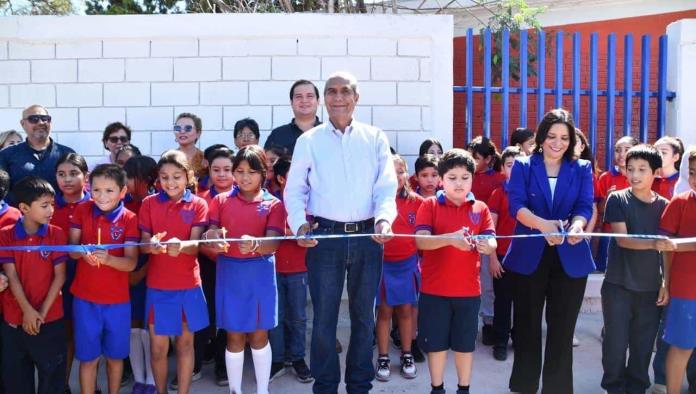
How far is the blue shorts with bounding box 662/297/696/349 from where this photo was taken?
3.76m

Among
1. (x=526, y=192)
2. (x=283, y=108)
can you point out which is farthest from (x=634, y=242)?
(x=283, y=108)

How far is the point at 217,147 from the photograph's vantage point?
4707 mm

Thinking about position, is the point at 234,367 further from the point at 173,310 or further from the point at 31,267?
the point at 31,267

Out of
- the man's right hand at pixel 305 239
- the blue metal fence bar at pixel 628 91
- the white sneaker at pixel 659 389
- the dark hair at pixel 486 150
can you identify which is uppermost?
the blue metal fence bar at pixel 628 91

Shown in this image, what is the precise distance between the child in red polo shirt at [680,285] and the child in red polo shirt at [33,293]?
11.6 feet

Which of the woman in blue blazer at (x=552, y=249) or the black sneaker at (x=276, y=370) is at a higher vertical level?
the woman in blue blazer at (x=552, y=249)

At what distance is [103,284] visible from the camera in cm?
383

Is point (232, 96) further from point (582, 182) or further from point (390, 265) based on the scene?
point (582, 182)

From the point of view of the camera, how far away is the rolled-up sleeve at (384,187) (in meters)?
3.59

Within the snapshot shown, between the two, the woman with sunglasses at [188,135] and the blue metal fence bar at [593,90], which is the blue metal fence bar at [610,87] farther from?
the woman with sunglasses at [188,135]

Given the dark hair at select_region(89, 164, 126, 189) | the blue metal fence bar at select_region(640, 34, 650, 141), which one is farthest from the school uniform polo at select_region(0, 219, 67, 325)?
the blue metal fence bar at select_region(640, 34, 650, 141)

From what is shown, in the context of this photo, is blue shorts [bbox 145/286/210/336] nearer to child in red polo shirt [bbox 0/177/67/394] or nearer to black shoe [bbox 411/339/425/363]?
child in red polo shirt [bbox 0/177/67/394]

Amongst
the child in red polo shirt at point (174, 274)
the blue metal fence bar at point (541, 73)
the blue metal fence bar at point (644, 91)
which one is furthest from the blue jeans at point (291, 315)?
the blue metal fence bar at point (644, 91)

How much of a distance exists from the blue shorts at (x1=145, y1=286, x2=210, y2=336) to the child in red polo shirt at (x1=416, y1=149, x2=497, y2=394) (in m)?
→ 1.34
